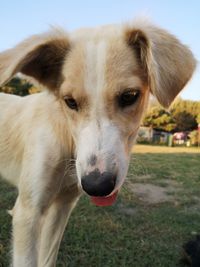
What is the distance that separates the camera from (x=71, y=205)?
3.28m

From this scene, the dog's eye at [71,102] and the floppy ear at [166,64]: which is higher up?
the floppy ear at [166,64]

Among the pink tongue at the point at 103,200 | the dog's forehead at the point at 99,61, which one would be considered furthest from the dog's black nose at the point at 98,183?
the dog's forehead at the point at 99,61

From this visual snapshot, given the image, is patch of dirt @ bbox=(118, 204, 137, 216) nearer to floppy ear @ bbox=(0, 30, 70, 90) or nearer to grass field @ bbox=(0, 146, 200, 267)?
grass field @ bbox=(0, 146, 200, 267)

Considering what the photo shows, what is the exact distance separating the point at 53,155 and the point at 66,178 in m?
0.22

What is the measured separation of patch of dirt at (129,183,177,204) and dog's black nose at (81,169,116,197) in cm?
387

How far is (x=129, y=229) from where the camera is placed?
14.3 feet

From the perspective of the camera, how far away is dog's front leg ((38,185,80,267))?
10.5 feet

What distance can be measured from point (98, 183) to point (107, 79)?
614 mm

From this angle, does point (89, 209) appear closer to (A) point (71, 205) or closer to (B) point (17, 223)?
(A) point (71, 205)

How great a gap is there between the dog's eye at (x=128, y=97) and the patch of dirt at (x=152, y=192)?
12.1ft

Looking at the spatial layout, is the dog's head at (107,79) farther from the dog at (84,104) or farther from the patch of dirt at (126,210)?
the patch of dirt at (126,210)

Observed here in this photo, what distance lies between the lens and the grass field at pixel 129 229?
3.60 metres

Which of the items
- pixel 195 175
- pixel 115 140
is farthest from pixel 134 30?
pixel 195 175

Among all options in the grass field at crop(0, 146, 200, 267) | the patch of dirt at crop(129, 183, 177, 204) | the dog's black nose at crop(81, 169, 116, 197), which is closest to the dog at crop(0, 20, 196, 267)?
the dog's black nose at crop(81, 169, 116, 197)
